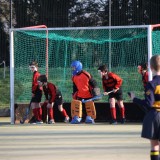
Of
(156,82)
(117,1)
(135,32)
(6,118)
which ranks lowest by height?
(6,118)

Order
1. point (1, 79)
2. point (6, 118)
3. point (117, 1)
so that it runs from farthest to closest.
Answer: point (117, 1) → point (1, 79) → point (6, 118)

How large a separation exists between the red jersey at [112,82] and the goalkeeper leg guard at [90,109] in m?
0.51

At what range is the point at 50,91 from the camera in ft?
45.3

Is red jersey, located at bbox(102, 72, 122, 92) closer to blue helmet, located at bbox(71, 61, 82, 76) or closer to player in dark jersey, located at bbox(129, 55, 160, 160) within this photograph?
blue helmet, located at bbox(71, 61, 82, 76)

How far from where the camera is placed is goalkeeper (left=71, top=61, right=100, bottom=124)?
13.8m

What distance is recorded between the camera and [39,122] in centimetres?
1396

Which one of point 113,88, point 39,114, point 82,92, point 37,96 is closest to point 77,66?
point 82,92

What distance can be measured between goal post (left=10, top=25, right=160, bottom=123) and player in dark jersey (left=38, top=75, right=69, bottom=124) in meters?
1.05

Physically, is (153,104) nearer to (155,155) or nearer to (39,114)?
(155,155)

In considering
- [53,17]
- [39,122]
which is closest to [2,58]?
[53,17]

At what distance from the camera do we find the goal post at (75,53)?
15.3m

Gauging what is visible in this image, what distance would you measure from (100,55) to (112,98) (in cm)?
335

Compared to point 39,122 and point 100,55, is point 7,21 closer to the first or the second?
point 100,55

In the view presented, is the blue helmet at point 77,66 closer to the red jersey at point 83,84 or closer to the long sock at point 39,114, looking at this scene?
the red jersey at point 83,84
